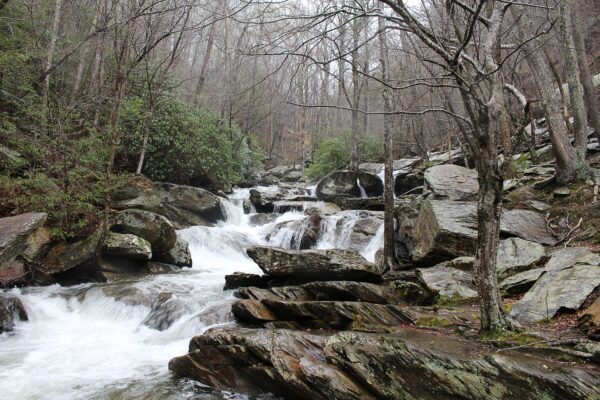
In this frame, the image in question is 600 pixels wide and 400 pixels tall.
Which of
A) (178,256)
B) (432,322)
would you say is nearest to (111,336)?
(178,256)

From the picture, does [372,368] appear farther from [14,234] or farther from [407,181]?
[407,181]

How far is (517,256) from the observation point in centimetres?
690

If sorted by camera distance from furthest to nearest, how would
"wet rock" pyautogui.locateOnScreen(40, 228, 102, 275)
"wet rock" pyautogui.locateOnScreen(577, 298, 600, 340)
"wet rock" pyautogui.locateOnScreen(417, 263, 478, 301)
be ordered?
"wet rock" pyautogui.locateOnScreen(40, 228, 102, 275)
"wet rock" pyautogui.locateOnScreen(417, 263, 478, 301)
"wet rock" pyautogui.locateOnScreen(577, 298, 600, 340)

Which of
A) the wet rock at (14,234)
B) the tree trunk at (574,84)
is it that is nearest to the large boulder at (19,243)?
the wet rock at (14,234)

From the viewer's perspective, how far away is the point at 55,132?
9188 mm

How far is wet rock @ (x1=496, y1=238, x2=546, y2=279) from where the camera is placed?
6602mm

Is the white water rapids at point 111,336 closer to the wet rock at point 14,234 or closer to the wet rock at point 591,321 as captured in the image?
the wet rock at point 14,234

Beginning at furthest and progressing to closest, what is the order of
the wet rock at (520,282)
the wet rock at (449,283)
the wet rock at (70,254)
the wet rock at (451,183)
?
the wet rock at (451,183) → the wet rock at (70,254) → the wet rock at (449,283) → the wet rock at (520,282)

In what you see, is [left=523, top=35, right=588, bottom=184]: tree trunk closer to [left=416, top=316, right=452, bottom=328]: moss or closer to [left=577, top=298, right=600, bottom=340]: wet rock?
[left=577, top=298, right=600, bottom=340]: wet rock

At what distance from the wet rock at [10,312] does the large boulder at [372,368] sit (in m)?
3.36

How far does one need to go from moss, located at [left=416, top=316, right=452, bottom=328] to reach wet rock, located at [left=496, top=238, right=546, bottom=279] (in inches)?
→ 75.8

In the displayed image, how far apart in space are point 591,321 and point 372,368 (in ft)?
7.39

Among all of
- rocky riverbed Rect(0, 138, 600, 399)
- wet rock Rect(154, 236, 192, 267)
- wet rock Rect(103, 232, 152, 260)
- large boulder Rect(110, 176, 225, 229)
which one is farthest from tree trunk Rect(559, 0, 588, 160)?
large boulder Rect(110, 176, 225, 229)

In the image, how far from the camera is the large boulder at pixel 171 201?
1155 cm
